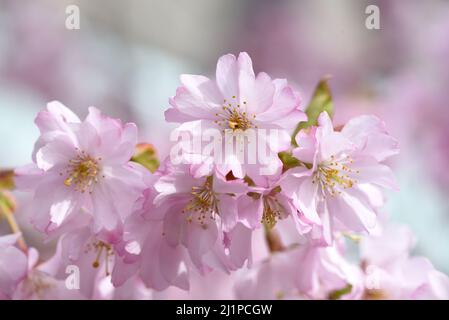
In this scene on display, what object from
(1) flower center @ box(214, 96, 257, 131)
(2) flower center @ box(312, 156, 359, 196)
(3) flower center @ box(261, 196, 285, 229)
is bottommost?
(3) flower center @ box(261, 196, 285, 229)

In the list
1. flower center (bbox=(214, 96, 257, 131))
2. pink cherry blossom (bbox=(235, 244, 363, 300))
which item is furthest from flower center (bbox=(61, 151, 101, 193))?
pink cherry blossom (bbox=(235, 244, 363, 300))

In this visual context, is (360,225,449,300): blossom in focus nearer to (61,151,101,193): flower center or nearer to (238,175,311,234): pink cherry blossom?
(238,175,311,234): pink cherry blossom

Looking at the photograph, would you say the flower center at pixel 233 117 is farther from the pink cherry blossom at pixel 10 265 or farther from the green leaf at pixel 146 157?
the pink cherry blossom at pixel 10 265

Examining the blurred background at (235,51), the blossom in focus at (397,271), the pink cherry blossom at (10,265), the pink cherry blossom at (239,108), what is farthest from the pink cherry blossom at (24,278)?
the blurred background at (235,51)

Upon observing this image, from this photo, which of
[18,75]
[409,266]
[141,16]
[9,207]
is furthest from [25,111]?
[409,266]

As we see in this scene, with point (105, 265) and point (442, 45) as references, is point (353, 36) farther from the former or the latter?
point (105, 265)

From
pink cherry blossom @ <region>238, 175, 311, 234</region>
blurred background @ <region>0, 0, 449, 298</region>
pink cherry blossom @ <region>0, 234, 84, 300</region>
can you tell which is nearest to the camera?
pink cherry blossom @ <region>238, 175, 311, 234</region>
